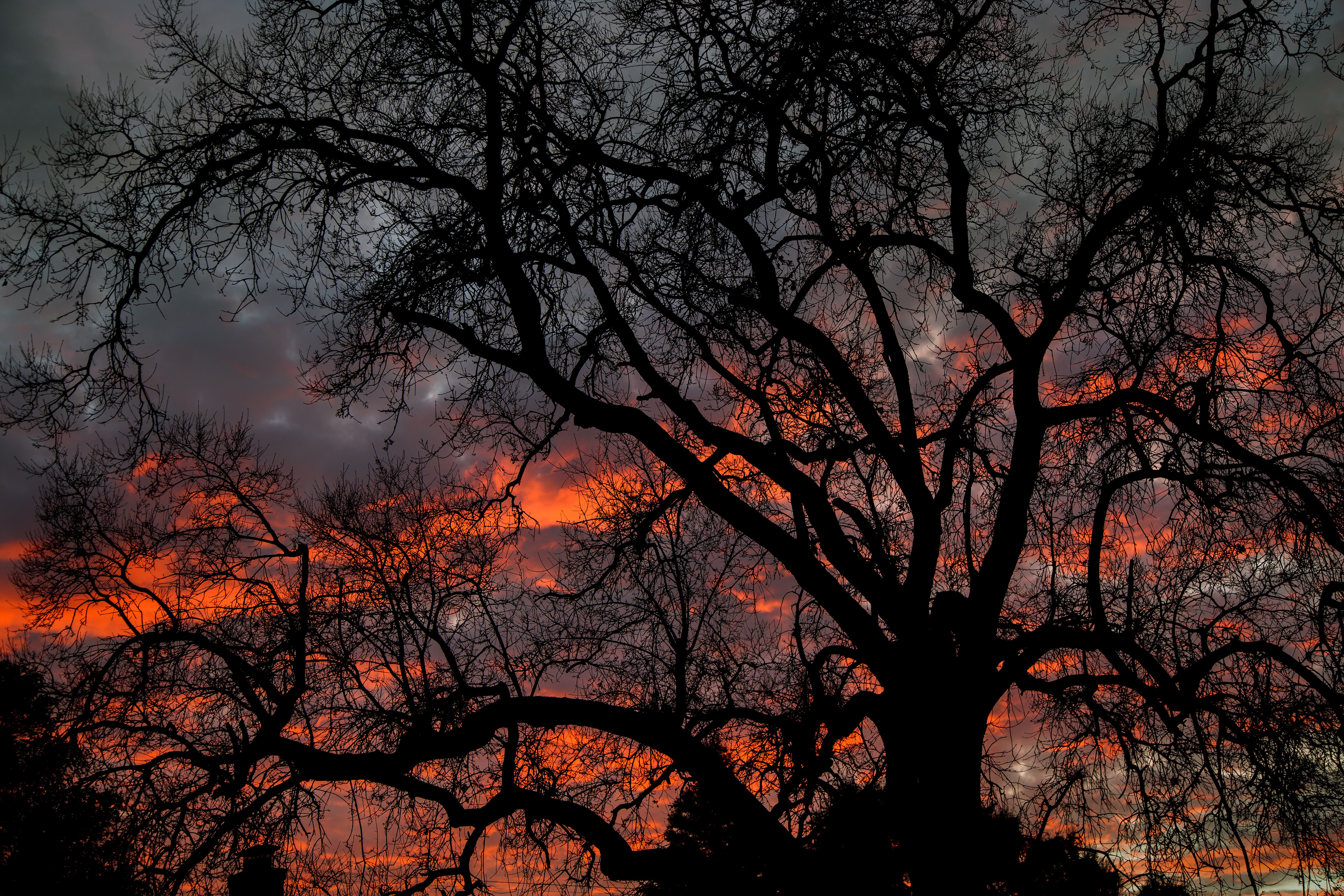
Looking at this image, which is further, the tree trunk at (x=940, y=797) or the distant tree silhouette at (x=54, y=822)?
the distant tree silhouette at (x=54, y=822)

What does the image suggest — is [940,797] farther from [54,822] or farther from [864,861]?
[54,822]

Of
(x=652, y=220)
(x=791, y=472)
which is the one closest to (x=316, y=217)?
(x=652, y=220)

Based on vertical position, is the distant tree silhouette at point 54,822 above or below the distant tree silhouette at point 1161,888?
above

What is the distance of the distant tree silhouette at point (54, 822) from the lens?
745 centimetres

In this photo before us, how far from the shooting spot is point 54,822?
771 cm

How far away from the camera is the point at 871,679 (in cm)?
901

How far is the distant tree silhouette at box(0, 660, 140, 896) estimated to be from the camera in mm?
7445

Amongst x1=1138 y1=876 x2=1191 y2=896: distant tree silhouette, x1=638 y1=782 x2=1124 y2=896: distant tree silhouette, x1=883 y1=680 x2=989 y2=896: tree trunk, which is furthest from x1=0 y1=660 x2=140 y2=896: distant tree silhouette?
x1=1138 y1=876 x2=1191 y2=896: distant tree silhouette

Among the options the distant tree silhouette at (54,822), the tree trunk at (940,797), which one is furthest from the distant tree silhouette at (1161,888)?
the distant tree silhouette at (54,822)

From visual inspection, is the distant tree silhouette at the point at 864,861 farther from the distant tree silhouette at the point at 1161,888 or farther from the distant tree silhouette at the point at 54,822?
the distant tree silhouette at the point at 54,822

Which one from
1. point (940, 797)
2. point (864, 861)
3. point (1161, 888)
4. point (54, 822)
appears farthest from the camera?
point (54, 822)

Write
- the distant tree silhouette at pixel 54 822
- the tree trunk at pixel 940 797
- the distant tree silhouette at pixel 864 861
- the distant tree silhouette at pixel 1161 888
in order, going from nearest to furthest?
the tree trunk at pixel 940 797 < the distant tree silhouette at pixel 864 861 < the distant tree silhouette at pixel 1161 888 < the distant tree silhouette at pixel 54 822

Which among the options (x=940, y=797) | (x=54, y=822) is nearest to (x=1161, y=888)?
(x=940, y=797)

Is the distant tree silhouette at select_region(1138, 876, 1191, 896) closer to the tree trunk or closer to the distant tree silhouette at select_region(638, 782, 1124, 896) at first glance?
the distant tree silhouette at select_region(638, 782, 1124, 896)
